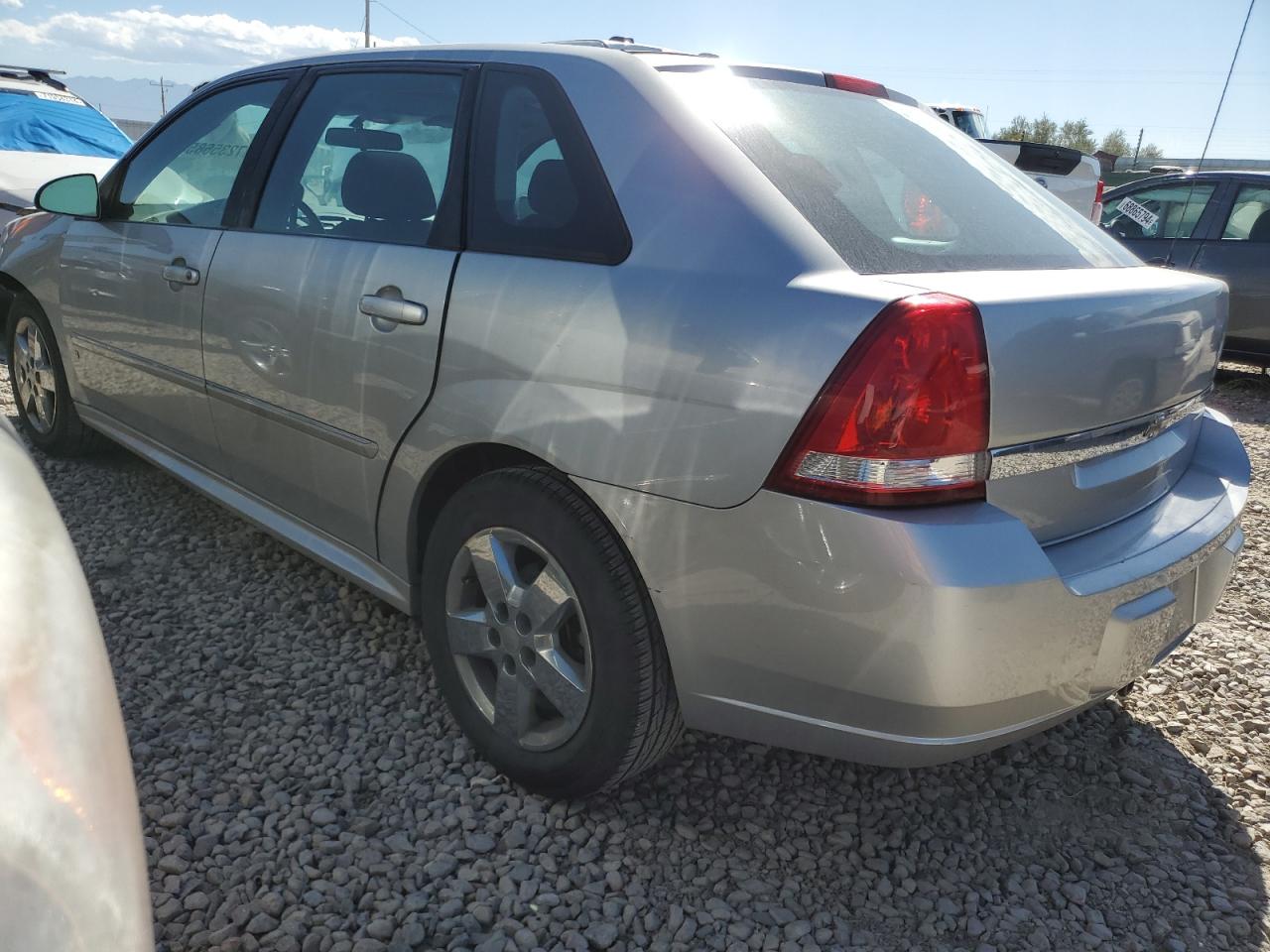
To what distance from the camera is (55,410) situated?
4273 millimetres

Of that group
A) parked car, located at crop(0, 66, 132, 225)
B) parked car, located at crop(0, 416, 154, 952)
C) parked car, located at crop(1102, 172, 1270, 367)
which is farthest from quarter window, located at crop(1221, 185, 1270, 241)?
parked car, located at crop(0, 416, 154, 952)

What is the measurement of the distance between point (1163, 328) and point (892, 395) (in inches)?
28.2

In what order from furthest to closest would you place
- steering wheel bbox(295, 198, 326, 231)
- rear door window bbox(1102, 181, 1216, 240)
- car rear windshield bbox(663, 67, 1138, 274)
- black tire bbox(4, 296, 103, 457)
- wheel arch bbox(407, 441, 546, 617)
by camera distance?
1. rear door window bbox(1102, 181, 1216, 240)
2. black tire bbox(4, 296, 103, 457)
3. steering wheel bbox(295, 198, 326, 231)
4. wheel arch bbox(407, 441, 546, 617)
5. car rear windshield bbox(663, 67, 1138, 274)

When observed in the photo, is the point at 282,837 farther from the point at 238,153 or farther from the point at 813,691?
the point at 238,153

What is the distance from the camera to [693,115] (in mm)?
2031

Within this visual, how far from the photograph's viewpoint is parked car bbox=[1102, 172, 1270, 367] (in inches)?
301

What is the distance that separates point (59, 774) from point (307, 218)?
218 cm

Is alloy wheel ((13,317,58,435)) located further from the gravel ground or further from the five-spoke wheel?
the gravel ground

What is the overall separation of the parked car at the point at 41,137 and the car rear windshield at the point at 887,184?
642 cm

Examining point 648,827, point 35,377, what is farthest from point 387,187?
point 35,377

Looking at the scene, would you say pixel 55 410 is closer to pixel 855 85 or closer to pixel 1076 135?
pixel 855 85

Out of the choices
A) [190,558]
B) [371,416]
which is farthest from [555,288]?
[190,558]

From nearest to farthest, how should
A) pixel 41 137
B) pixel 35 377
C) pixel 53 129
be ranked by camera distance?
1. pixel 35 377
2. pixel 41 137
3. pixel 53 129

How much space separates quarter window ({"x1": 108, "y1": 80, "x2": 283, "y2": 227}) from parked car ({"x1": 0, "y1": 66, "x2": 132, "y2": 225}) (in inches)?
163
